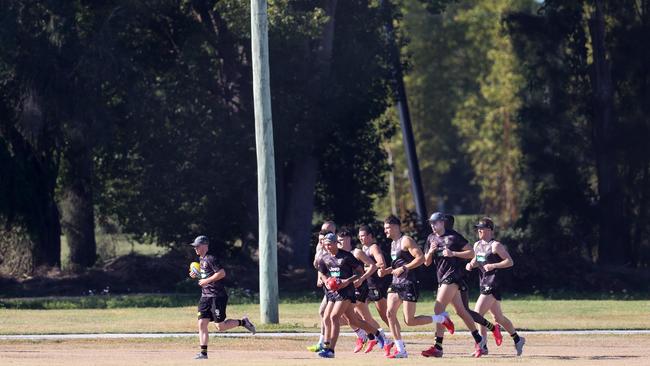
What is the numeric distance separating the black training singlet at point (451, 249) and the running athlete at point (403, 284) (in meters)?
0.27

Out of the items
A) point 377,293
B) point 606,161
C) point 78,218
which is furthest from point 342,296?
point 606,161

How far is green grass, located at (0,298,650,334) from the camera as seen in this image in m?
27.5

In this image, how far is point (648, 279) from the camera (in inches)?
1642

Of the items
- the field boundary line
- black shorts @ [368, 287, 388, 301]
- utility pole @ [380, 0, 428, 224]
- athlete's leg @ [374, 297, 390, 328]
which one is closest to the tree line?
utility pole @ [380, 0, 428, 224]

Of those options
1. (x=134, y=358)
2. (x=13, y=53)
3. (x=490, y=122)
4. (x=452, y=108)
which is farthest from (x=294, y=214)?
(x=452, y=108)

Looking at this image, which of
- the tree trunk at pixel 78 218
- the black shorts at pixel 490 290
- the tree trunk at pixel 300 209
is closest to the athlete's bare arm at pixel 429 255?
the black shorts at pixel 490 290

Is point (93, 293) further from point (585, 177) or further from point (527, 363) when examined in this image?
point (527, 363)

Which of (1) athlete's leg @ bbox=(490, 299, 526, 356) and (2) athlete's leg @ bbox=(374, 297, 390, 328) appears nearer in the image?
(1) athlete's leg @ bbox=(490, 299, 526, 356)

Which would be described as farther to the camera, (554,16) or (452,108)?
(452,108)

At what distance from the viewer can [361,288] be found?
816 inches

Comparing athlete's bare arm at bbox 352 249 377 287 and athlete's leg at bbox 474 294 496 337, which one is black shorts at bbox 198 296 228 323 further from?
→ athlete's leg at bbox 474 294 496 337

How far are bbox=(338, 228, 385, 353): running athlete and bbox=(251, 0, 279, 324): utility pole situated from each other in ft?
19.5

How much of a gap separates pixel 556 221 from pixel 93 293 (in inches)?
640

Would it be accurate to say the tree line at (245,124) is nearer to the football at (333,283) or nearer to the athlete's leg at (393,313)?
the athlete's leg at (393,313)
